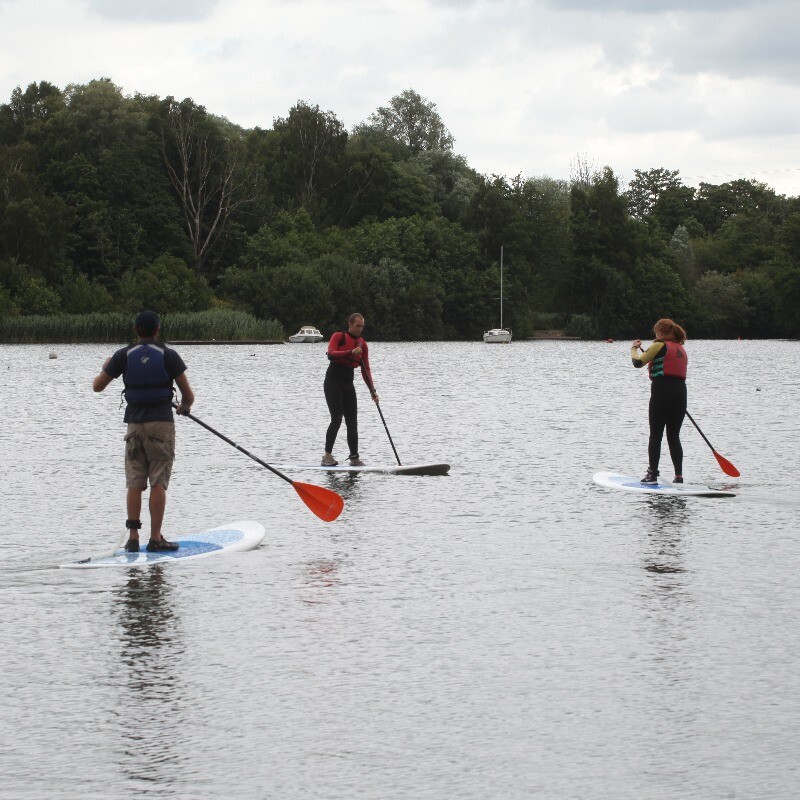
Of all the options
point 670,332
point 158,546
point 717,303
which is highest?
point 717,303

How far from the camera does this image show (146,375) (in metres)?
9.65

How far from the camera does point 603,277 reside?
124312mm

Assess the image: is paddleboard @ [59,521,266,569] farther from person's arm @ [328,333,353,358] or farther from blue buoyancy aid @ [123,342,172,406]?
person's arm @ [328,333,353,358]

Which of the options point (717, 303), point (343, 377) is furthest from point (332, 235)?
point (343, 377)

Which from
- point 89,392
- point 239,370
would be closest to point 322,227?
point 239,370

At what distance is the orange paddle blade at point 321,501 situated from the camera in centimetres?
1146

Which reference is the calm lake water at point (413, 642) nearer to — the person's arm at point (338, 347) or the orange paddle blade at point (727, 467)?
the orange paddle blade at point (727, 467)

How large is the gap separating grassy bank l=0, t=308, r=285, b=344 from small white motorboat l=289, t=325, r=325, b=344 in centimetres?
764

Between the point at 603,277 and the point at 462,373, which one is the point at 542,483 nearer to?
the point at 462,373

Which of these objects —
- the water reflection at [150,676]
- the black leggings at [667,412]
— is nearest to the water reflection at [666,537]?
the black leggings at [667,412]

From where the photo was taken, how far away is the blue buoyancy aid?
962cm

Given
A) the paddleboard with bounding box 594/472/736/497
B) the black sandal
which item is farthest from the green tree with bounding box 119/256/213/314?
the black sandal

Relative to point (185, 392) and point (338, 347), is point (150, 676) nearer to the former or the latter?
point (185, 392)

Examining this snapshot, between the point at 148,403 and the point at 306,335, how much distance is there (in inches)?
3522
